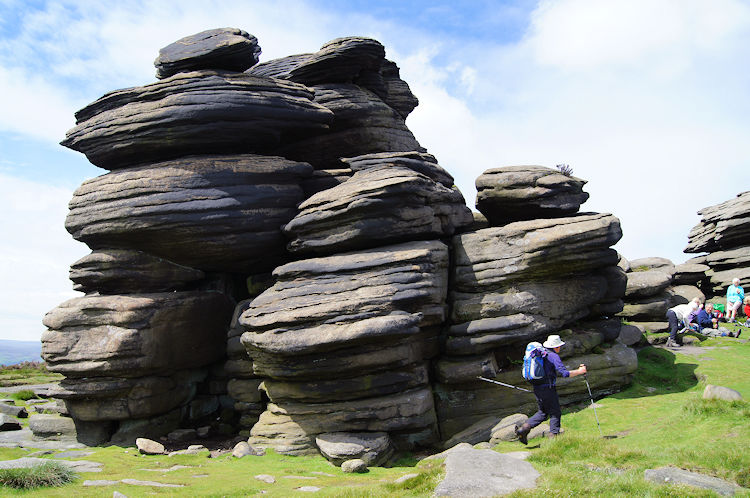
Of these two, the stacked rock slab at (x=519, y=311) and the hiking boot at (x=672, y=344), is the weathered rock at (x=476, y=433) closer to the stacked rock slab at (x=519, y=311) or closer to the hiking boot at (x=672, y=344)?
the stacked rock slab at (x=519, y=311)

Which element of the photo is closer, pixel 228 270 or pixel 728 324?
pixel 228 270

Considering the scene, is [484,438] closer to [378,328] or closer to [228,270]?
[378,328]

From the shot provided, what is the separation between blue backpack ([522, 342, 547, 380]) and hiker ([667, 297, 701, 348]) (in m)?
16.9

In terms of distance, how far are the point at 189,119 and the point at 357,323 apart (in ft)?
47.6

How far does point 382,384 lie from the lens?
2061 cm

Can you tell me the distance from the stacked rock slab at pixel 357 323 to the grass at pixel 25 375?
94.3 feet

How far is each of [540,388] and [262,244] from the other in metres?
15.8

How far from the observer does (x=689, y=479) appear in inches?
433

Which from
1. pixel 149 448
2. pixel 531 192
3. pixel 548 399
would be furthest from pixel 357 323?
pixel 531 192

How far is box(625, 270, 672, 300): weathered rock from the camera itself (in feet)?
104

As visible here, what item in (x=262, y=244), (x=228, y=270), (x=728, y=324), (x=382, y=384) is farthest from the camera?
(x=728, y=324)

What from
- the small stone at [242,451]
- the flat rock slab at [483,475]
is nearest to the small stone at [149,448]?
the small stone at [242,451]

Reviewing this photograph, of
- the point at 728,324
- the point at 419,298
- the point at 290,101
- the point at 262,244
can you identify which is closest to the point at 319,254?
the point at 262,244

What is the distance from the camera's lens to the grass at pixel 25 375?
1615 inches
